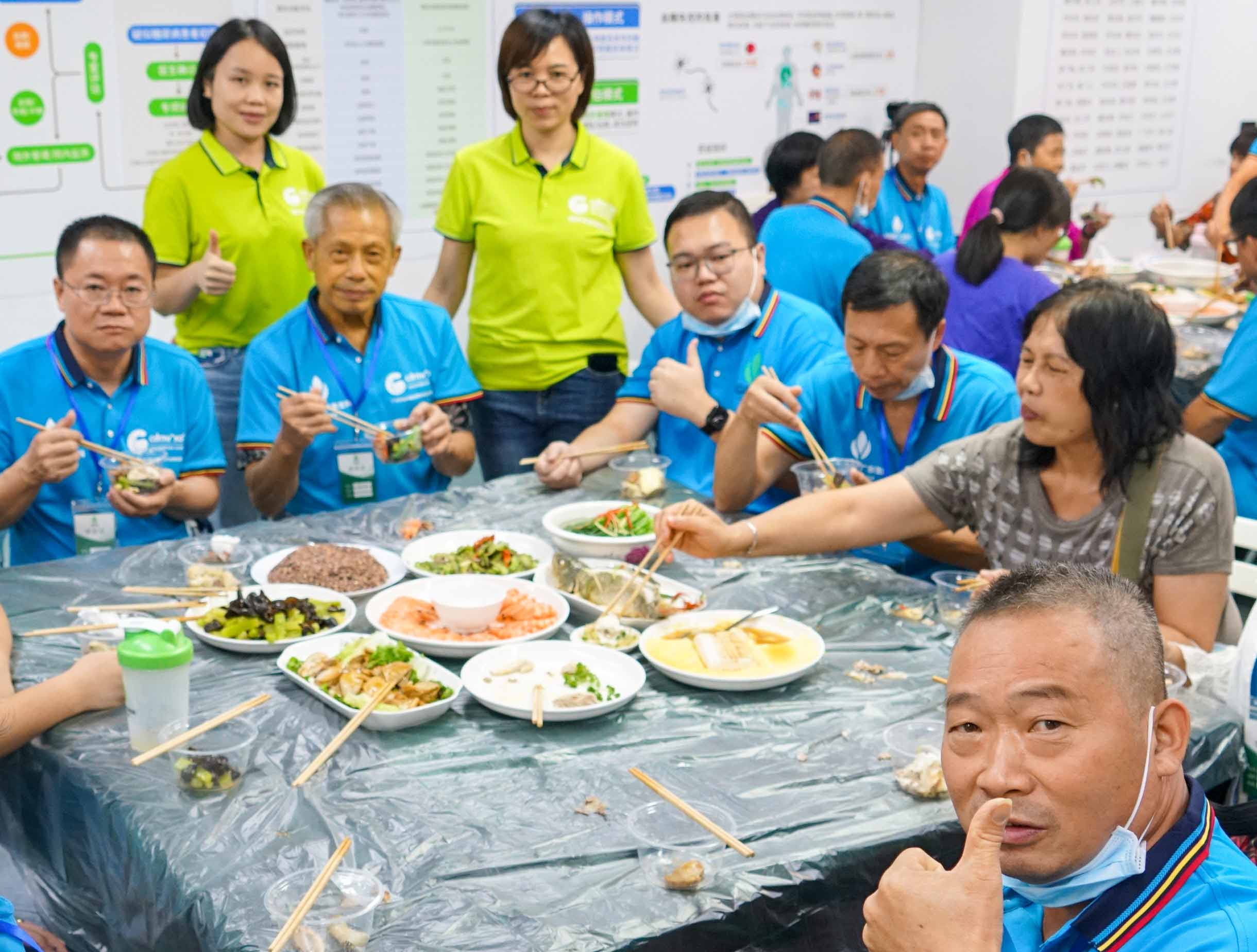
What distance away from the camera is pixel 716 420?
11.1 feet

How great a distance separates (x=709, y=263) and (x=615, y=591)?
123 centimetres

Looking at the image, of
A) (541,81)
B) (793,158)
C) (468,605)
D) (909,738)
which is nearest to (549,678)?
(468,605)

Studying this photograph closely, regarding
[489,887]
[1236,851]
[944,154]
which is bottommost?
[489,887]

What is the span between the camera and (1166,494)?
2367 millimetres

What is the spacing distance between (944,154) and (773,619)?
5.78m

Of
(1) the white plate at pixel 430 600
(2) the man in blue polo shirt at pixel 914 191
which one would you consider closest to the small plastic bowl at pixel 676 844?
(1) the white plate at pixel 430 600

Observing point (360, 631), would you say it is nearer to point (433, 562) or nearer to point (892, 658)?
point (433, 562)

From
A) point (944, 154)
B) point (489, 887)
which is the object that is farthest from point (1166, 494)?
point (944, 154)

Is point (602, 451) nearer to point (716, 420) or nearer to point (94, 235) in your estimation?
point (716, 420)

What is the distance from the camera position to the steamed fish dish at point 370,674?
2131mm

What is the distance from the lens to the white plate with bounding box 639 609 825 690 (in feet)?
7.30

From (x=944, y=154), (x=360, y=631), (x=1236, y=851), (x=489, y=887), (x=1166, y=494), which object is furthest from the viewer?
(x=944, y=154)

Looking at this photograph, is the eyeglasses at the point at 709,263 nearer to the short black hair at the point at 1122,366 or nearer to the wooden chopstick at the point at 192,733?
the short black hair at the point at 1122,366

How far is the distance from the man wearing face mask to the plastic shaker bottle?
3.97 ft
